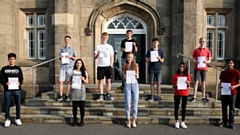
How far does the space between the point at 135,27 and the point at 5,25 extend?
223 inches

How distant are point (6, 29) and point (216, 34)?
9.19m

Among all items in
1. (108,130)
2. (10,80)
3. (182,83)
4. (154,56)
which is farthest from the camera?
(154,56)

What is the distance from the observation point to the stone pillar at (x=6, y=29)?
10023 millimetres

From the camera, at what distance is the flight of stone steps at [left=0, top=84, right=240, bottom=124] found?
6.36m

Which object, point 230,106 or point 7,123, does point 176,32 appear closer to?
point 230,106

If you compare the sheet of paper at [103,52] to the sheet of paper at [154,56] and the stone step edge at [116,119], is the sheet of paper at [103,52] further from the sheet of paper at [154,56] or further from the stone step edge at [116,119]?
the stone step edge at [116,119]

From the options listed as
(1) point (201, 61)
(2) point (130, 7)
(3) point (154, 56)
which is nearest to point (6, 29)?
(2) point (130, 7)

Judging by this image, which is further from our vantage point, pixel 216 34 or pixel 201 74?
pixel 216 34

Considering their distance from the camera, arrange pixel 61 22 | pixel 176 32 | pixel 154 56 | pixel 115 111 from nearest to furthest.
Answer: pixel 115 111 < pixel 154 56 < pixel 61 22 < pixel 176 32

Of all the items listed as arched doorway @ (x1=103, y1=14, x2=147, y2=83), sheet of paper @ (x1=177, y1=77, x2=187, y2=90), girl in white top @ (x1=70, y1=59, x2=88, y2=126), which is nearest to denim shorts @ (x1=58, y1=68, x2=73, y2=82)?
girl in white top @ (x1=70, y1=59, x2=88, y2=126)

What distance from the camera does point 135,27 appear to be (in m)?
10.7

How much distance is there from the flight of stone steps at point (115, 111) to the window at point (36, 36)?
12.2ft

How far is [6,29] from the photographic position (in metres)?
10.2

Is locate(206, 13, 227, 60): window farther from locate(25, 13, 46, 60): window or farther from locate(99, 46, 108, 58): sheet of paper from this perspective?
locate(25, 13, 46, 60): window
